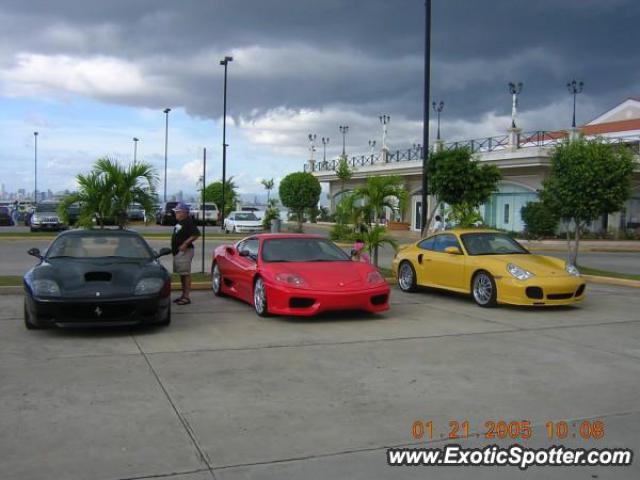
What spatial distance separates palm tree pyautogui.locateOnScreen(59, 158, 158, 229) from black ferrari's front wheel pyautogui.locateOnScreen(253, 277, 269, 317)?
587 centimetres

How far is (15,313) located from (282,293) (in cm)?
394

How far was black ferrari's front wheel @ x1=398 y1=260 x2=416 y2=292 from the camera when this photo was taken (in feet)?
42.3

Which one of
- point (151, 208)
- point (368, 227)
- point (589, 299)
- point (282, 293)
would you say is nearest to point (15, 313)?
point (282, 293)

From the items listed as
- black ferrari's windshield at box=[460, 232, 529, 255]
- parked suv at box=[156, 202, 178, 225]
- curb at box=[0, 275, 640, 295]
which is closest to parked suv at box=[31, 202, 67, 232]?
A: parked suv at box=[156, 202, 178, 225]

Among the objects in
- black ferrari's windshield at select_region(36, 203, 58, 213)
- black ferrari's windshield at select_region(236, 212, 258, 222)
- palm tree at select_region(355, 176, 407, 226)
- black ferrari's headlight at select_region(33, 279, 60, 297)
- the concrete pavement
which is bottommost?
the concrete pavement

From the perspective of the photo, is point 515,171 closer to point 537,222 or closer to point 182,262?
point 537,222

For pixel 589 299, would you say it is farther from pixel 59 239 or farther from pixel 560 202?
pixel 59 239

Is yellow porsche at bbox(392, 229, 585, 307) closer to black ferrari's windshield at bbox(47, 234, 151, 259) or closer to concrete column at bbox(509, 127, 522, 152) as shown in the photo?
black ferrari's windshield at bbox(47, 234, 151, 259)

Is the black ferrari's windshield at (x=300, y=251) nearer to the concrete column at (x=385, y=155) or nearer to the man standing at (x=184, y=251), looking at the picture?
the man standing at (x=184, y=251)

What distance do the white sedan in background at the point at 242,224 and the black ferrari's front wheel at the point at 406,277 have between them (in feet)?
80.4

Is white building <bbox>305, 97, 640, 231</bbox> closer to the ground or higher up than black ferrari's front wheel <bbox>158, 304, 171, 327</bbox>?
higher up

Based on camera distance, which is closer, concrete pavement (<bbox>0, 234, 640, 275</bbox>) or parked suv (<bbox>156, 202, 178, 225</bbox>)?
concrete pavement (<bbox>0, 234, 640, 275</bbox>)

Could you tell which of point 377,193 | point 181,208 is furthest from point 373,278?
point 377,193

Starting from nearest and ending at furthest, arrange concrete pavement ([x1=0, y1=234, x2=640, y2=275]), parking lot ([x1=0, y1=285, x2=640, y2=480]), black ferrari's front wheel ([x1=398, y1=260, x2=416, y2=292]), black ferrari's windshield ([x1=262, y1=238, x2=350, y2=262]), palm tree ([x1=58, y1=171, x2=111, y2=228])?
parking lot ([x1=0, y1=285, x2=640, y2=480]) < black ferrari's windshield ([x1=262, y1=238, x2=350, y2=262]) < black ferrari's front wheel ([x1=398, y1=260, x2=416, y2=292]) < palm tree ([x1=58, y1=171, x2=111, y2=228]) < concrete pavement ([x1=0, y1=234, x2=640, y2=275])
